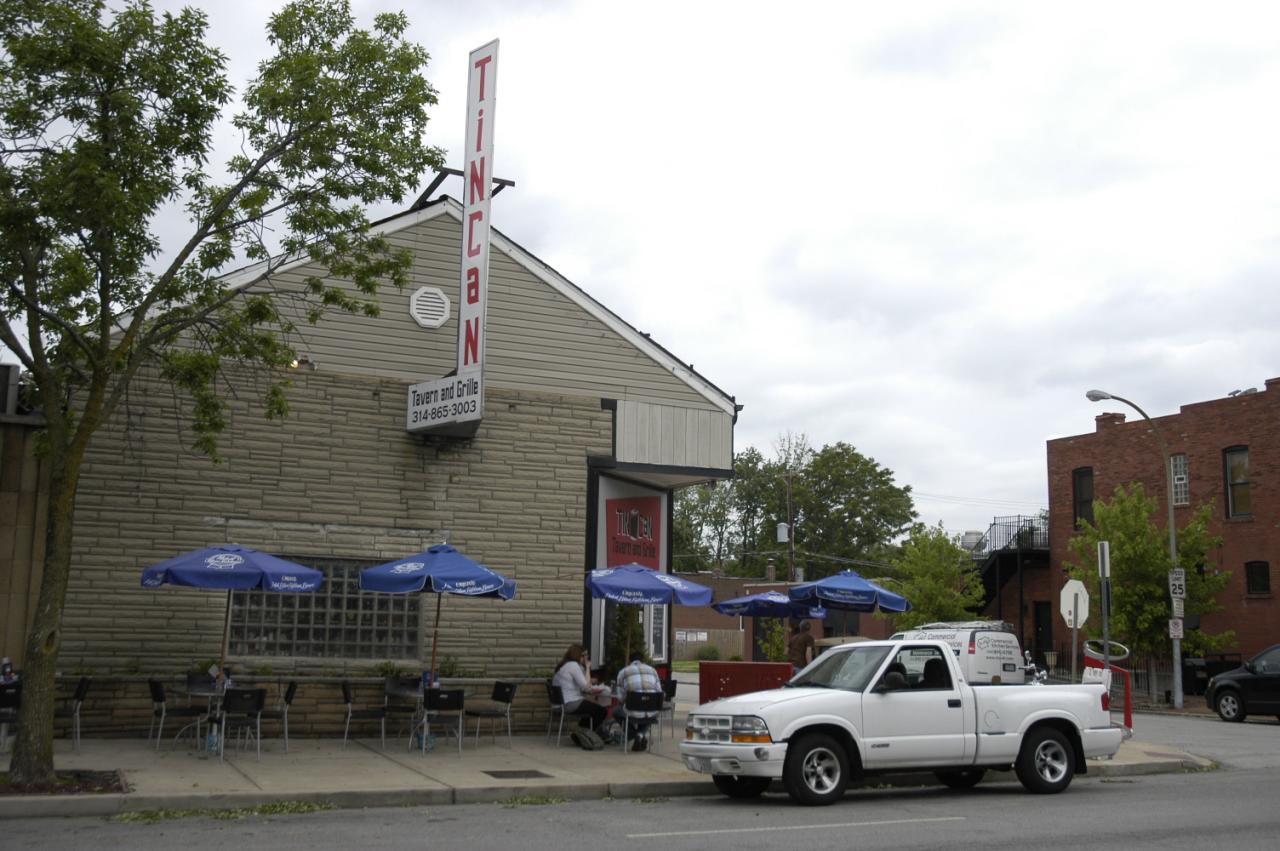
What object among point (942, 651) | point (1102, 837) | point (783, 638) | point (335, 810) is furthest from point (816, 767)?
point (783, 638)

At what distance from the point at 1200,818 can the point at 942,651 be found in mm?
2830

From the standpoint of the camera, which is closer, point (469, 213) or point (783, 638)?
point (469, 213)

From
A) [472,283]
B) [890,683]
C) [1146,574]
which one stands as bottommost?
[890,683]

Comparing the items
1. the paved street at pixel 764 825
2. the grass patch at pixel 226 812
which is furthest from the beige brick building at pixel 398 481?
the paved street at pixel 764 825

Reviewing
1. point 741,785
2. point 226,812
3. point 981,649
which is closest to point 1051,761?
point 741,785

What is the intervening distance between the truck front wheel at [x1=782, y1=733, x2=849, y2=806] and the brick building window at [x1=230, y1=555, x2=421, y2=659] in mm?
7221

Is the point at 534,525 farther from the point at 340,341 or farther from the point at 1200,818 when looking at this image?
the point at 1200,818

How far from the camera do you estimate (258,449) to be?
56.0 ft

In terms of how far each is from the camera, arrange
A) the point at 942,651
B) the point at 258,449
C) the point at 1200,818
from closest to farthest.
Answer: the point at 1200,818 < the point at 942,651 < the point at 258,449

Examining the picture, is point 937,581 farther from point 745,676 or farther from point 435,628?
point 435,628

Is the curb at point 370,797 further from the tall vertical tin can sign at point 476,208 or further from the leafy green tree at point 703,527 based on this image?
the leafy green tree at point 703,527

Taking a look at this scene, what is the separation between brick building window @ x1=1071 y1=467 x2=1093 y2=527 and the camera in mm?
40438

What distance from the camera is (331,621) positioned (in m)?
17.4

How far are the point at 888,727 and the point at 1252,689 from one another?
1640 centimetres
